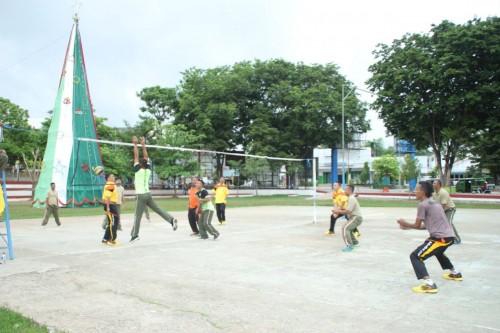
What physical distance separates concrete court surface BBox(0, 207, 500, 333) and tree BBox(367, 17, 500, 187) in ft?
65.7

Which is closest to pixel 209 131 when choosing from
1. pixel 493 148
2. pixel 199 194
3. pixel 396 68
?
pixel 396 68

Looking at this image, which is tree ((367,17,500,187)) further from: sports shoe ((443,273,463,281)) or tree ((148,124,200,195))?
sports shoe ((443,273,463,281))

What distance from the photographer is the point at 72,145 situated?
29.8 metres

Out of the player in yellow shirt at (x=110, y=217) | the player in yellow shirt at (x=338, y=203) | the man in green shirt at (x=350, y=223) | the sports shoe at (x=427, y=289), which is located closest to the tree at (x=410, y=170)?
the player in yellow shirt at (x=338, y=203)

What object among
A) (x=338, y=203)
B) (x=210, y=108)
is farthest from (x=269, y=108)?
(x=338, y=203)

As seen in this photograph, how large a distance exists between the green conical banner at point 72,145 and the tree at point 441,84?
21.5 meters

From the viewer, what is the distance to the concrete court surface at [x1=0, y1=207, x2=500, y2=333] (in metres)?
5.13

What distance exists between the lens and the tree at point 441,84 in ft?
94.0

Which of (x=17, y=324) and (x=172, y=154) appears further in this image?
(x=172, y=154)

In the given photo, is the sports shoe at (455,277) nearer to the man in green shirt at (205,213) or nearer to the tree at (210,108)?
the man in green shirt at (205,213)

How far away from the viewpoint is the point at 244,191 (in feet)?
162

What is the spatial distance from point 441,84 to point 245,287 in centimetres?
2706

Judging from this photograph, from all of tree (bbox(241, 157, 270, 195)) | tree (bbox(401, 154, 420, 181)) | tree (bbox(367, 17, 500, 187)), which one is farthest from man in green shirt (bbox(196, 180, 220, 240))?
tree (bbox(401, 154, 420, 181))

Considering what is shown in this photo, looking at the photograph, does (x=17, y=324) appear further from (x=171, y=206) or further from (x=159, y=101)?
(x=159, y=101)
